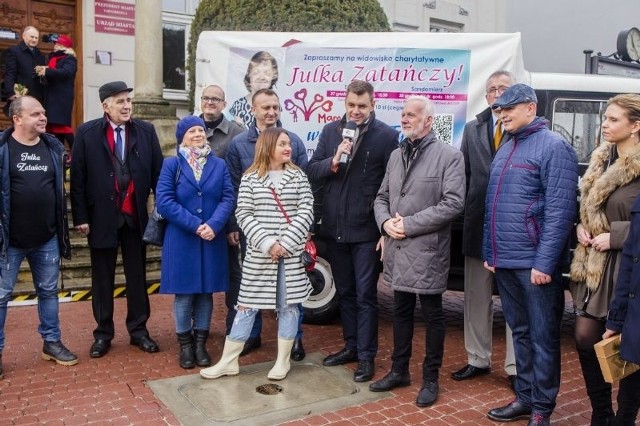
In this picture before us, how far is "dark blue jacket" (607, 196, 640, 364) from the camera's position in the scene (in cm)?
310

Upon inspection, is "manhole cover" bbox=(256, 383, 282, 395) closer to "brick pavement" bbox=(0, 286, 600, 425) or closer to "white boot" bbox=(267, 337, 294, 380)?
"white boot" bbox=(267, 337, 294, 380)

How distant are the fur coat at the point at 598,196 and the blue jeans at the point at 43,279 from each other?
362 cm

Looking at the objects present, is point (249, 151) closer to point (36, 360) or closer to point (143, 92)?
point (36, 360)

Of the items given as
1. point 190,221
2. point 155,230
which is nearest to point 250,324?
point 190,221

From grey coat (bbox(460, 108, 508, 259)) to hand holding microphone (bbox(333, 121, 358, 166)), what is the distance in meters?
0.86

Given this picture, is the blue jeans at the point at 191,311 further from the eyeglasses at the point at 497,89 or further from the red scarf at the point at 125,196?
the eyeglasses at the point at 497,89

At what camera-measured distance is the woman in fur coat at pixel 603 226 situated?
3.40m

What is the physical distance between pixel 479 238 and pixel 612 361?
1.53 metres

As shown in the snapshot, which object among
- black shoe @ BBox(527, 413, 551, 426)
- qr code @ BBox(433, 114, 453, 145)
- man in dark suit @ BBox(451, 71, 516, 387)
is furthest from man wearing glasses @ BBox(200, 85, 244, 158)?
black shoe @ BBox(527, 413, 551, 426)

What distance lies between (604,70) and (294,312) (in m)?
6.87

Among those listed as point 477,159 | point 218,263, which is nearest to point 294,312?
point 218,263

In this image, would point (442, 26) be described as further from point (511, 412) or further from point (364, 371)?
point (511, 412)

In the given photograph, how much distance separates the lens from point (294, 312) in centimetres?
470

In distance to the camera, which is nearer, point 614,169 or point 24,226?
point 614,169
